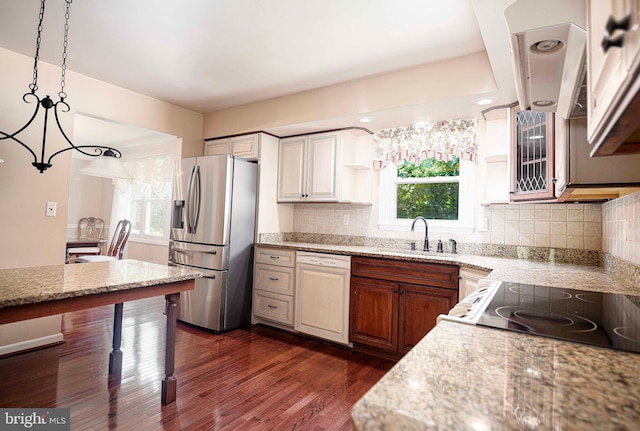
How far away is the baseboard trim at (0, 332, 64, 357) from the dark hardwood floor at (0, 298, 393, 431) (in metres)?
0.08

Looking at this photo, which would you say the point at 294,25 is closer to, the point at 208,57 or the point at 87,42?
the point at 208,57

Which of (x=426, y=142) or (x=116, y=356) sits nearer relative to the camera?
(x=116, y=356)

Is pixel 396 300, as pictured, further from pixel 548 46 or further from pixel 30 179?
pixel 30 179

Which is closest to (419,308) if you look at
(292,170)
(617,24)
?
(292,170)

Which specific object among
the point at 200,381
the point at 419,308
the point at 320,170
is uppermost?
the point at 320,170

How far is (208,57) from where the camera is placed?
2.76 m

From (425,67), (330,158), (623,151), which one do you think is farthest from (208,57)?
(623,151)

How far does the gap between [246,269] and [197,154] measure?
5.29 ft

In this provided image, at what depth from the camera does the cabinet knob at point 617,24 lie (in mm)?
494

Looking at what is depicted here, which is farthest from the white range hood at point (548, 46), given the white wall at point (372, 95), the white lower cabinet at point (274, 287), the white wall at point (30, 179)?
the white wall at point (30, 179)

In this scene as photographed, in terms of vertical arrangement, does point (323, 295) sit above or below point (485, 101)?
below

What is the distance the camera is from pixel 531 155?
2.28 m

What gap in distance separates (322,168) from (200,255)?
61.3 inches

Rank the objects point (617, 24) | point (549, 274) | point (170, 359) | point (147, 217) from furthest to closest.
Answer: point (147, 217) → point (170, 359) → point (549, 274) → point (617, 24)
